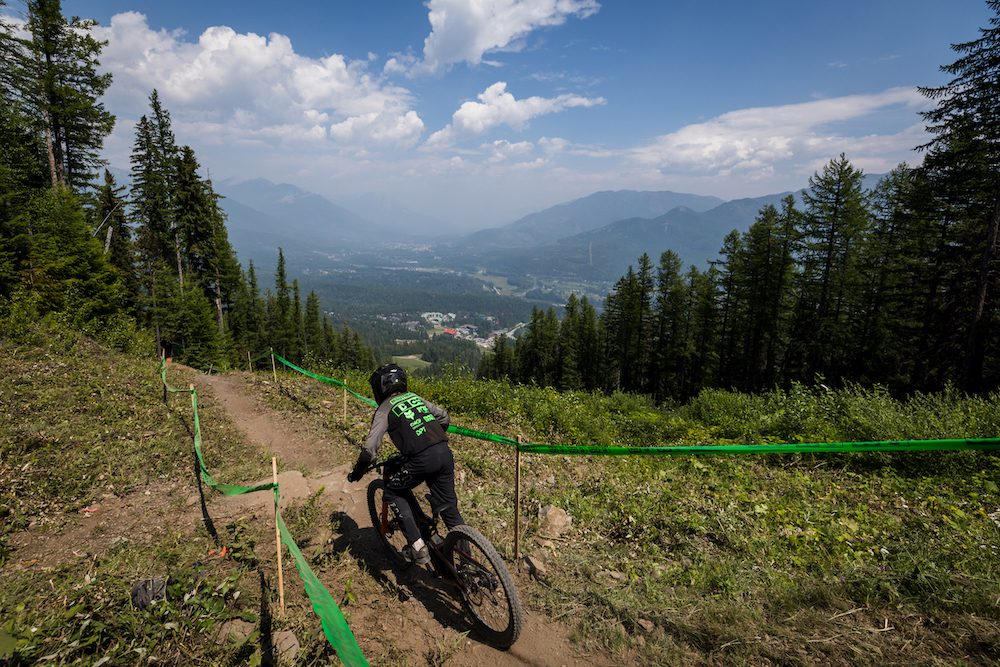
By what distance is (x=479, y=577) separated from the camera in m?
4.04

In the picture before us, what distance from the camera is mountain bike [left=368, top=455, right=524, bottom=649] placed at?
12.3 ft

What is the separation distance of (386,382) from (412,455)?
88 centimetres

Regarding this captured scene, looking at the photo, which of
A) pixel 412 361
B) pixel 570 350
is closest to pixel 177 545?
pixel 570 350

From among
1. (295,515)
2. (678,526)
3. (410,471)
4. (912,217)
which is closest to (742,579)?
(678,526)

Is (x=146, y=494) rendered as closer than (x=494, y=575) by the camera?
No

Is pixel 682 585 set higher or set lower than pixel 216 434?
higher

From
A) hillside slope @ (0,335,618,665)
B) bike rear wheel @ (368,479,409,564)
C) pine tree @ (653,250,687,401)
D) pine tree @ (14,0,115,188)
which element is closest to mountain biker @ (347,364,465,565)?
bike rear wheel @ (368,479,409,564)

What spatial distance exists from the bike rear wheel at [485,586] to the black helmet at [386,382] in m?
1.59

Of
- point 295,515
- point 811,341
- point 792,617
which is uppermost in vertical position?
point 792,617

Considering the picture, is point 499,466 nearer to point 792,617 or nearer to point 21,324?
point 792,617

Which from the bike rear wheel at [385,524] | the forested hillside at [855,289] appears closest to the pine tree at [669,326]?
the forested hillside at [855,289]

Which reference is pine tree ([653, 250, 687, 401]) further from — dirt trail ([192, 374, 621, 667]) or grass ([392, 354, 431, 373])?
grass ([392, 354, 431, 373])

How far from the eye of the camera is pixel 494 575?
391 centimetres

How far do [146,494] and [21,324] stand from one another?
33.6 feet
